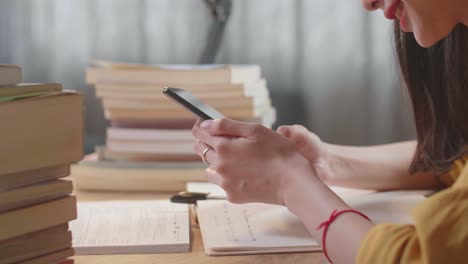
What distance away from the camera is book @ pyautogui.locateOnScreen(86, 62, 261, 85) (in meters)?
1.25

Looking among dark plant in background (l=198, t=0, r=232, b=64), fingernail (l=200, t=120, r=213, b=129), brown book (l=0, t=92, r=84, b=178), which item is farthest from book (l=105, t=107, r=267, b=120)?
brown book (l=0, t=92, r=84, b=178)

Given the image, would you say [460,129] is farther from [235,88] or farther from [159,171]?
[159,171]

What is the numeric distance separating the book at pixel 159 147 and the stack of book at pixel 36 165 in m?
0.52

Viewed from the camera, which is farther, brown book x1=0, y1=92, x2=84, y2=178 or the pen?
the pen

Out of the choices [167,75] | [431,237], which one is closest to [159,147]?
[167,75]

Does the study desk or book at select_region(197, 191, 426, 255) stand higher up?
book at select_region(197, 191, 426, 255)

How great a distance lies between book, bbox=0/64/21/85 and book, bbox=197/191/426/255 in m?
0.30

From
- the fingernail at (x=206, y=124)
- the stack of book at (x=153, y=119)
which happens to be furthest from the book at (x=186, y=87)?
the fingernail at (x=206, y=124)

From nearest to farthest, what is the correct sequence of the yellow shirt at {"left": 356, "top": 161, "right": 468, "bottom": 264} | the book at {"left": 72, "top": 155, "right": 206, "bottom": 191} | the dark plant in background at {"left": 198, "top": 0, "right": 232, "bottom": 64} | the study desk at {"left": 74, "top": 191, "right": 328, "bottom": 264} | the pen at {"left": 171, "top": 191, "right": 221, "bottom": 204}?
the yellow shirt at {"left": 356, "top": 161, "right": 468, "bottom": 264}, the study desk at {"left": 74, "top": 191, "right": 328, "bottom": 264}, the pen at {"left": 171, "top": 191, "right": 221, "bottom": 204}, the book at {"left": 72, "top": 155, "right": 206, "bottom": 191}, the dark plant in background at {"left": 198, "top": 0, "right": 232, "bottom": 64}

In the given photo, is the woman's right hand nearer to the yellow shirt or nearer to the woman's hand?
the woman's hand

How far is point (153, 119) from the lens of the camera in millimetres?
1292

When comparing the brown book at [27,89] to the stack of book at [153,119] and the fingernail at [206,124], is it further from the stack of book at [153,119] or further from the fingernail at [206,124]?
the stack of book at [153,119]

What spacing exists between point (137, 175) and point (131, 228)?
314 millimetres

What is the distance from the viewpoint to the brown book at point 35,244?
2.29 feet
